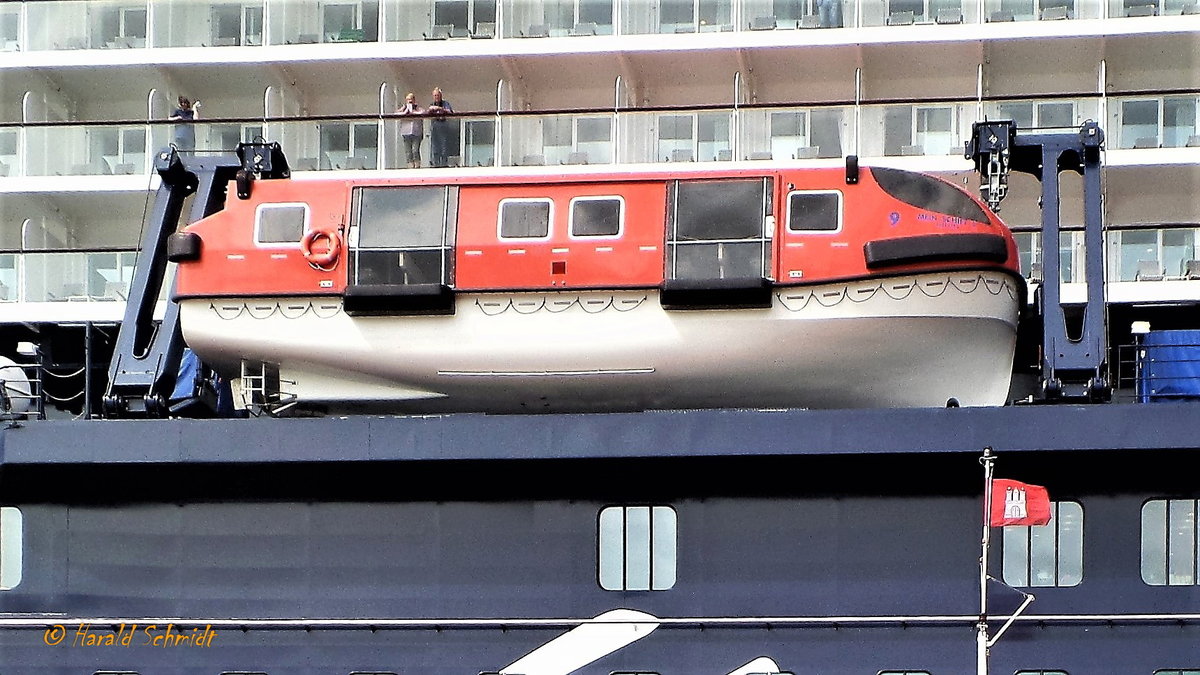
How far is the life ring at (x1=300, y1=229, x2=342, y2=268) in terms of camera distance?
13188 mm

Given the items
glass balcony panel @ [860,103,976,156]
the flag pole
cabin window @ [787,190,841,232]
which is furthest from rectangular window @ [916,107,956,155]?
the flag pole

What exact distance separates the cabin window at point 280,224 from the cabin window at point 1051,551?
18.5 feet

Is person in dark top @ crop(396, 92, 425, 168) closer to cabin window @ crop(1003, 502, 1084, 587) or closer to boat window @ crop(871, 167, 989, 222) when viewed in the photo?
boat window @ crop(871, 167, 989, 222)

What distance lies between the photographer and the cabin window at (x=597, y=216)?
13055 millimetres

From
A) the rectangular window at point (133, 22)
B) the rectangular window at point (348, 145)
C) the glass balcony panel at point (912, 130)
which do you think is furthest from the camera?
the rectangular window at point (133, 22)

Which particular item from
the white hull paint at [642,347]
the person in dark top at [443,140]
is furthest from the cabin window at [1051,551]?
the person in dark top at [443,140]

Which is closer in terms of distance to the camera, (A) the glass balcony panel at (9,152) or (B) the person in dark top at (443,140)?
(B) the person in dark top at (443,140)

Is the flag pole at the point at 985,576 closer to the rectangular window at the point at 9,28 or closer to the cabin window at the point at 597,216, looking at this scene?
the cabin window at the point at 597,216

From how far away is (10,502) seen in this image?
13688 mm

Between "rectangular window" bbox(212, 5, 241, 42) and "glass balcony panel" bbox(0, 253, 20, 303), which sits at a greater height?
"rectangular window" bbox(212, 5, 241, 42)

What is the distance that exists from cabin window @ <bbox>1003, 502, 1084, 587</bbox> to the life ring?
530 cm

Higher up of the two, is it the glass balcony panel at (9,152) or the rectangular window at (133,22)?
the rectangular window at (133,22)

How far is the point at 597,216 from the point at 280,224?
2.39 meters

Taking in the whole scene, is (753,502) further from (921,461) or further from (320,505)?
(320,505)
